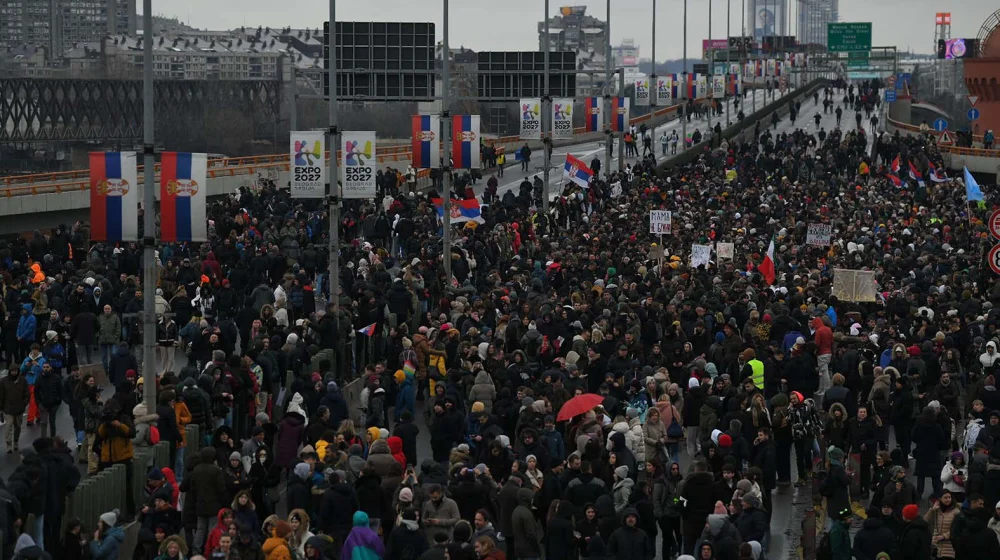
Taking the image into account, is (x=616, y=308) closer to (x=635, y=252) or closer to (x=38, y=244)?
(x=635, y=252)

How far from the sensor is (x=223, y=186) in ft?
178

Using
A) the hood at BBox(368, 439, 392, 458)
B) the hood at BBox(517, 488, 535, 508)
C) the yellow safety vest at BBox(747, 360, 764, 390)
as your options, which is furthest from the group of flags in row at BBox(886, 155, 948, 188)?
the hood at BBox(517, 488, 535, 508)

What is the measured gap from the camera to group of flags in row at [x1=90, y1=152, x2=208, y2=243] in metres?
18.0

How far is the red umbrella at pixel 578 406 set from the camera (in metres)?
17.8

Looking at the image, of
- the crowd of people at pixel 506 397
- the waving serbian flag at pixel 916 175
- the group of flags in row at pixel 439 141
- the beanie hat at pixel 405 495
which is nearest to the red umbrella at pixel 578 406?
the crowd of people at pixel 506 397

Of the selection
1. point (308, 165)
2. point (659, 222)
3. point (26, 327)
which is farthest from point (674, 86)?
point (26, 327)

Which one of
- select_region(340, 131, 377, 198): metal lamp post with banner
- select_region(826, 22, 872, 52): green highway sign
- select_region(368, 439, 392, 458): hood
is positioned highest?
select_region(826, 22, 872, 52): green highway sign

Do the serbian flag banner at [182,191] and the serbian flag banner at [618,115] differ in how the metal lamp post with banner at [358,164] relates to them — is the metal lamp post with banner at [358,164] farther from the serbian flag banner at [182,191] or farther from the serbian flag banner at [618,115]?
the serbian flag banner at [618,115]

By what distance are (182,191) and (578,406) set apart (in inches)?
180

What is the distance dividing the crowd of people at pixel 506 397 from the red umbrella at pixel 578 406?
0.05 meters

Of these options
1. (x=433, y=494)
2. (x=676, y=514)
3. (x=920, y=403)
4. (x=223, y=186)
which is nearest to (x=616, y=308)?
(x=920, y=403)

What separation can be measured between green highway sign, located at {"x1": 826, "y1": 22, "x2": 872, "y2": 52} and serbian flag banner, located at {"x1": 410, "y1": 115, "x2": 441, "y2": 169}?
4405 inches

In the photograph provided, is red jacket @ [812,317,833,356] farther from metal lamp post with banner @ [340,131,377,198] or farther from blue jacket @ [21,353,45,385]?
blue jacket @ [21,353,45,385]

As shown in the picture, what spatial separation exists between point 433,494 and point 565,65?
1369 inches
